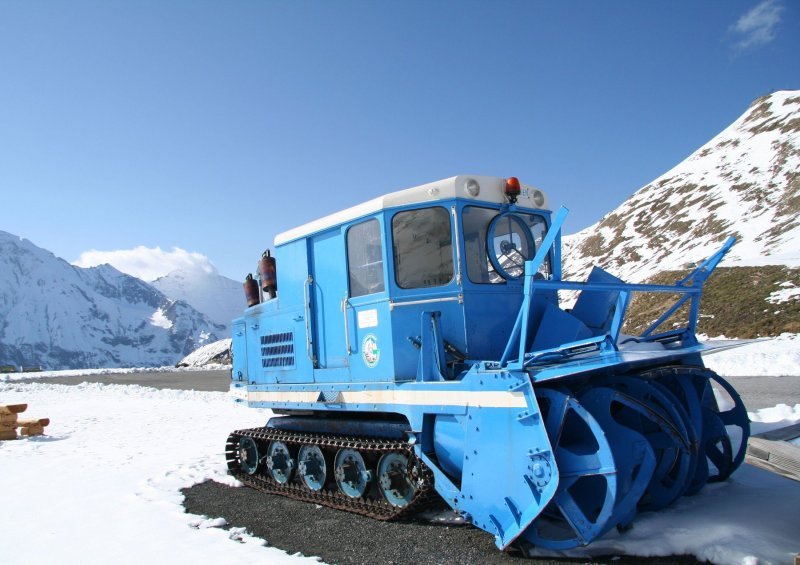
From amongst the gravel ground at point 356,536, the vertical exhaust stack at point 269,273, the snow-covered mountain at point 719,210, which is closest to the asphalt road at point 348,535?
the gravel ground at point 356,536

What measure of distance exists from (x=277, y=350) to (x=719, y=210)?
47835 millimetres

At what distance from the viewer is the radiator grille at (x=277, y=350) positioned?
24.2 ft

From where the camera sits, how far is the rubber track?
18.1 feet

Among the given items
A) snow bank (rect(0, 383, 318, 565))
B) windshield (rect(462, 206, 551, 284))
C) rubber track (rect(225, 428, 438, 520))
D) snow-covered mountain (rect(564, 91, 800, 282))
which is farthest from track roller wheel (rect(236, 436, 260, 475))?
snow-covered mountain (rect(564, 91, 800, 282))

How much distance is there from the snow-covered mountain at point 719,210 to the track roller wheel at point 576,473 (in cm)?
2908

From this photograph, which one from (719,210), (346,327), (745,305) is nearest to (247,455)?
(346,327)

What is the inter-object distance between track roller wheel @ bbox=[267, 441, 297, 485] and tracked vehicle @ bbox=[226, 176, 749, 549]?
0.07ft

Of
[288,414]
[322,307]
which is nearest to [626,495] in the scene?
[322,307]

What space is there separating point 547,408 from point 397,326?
5.63 feet

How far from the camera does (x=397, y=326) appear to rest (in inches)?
228

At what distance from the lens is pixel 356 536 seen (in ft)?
17.8

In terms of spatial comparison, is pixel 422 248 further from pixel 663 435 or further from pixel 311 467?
pixel 311 467

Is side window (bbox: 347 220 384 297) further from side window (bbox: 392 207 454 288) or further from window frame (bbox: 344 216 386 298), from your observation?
side window (bbox: 392 207 454 288)

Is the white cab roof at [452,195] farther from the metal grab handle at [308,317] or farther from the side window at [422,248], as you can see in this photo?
the metal grab handle at [308,317]
